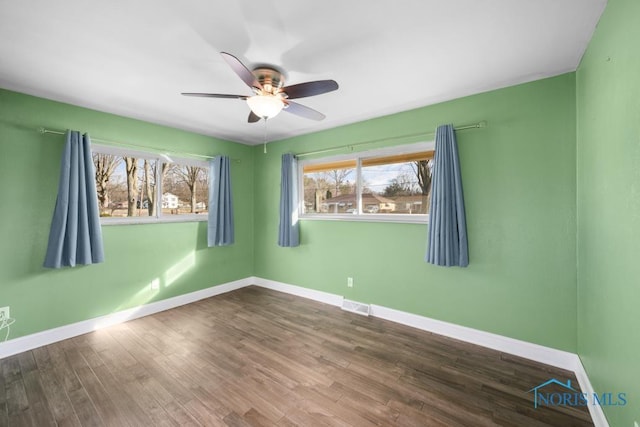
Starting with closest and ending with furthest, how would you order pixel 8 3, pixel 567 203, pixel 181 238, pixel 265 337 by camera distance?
pixel 8 3
pixel 567 203
pixel 265 337
pixel 181 238

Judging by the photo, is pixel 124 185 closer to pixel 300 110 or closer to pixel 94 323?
pixel 94 323

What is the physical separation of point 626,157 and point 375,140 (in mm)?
2192

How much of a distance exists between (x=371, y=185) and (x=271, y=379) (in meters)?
2.33

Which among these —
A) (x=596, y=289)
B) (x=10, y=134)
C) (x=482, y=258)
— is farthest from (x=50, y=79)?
(x=596, y=289)

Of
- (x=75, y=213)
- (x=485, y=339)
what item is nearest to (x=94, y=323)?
(x=75, y=213)

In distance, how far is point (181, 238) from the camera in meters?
3.63

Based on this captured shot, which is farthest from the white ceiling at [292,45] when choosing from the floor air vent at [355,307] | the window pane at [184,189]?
the floor air vent at [355,307]

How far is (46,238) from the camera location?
8.45 ft

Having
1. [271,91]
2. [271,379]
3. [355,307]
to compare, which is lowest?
[271,379]

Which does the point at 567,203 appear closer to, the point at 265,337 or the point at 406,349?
the point at 406,349

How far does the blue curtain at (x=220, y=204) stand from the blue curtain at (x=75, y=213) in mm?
1306

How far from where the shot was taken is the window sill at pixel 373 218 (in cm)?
291

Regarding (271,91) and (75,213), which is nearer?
(271,91)

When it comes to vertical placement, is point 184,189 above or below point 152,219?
above
